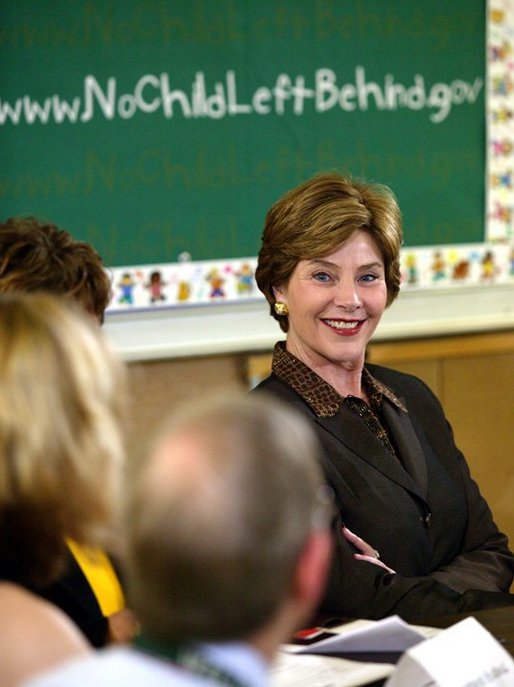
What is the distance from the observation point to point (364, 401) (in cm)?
246

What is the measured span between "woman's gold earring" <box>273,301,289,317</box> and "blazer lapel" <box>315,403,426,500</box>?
0.89ft

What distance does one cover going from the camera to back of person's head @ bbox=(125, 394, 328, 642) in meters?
0.83

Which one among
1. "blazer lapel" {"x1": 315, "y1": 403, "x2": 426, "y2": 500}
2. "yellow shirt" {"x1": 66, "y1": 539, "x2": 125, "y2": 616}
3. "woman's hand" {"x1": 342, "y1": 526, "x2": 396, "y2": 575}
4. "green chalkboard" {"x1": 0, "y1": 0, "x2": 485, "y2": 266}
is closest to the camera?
"yellow shirt" {"x1": 66, "y1": 539, "x2": 125, "y2": 616}

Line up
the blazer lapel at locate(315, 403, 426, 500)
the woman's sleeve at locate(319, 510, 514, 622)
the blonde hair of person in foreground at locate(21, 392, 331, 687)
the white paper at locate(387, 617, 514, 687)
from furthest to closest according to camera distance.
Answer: the blazer lapel at locate(315, 403, 426, 500), the woman's sleeve at locate(319, 510, 514, 622), the white paper at locate(387, 617, 514, 687), the blonde hair of person in foreground at locate(21, 392, 331, 687)

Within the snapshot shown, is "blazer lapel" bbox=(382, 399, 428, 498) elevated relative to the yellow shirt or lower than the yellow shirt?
elevated

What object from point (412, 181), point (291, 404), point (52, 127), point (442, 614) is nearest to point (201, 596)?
point (442, 614)

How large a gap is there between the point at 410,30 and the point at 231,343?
1309 millimetres

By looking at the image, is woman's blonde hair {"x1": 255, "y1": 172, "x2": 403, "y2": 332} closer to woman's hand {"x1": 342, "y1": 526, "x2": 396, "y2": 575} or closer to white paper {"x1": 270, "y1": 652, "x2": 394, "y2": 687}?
woman's hand {"x1": 342, "y1": 526, "x2": 396, "y2": 575}

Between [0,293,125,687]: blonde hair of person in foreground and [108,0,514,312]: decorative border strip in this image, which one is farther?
[108,0,514,312]: decorative border strip

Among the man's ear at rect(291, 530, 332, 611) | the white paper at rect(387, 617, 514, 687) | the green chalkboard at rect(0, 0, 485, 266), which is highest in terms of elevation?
the green chalkboard at rect(0, 0, 485, 266)

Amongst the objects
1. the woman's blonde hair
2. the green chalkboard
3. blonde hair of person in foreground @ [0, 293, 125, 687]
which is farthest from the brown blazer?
the green chalkboard

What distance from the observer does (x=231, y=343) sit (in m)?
3.77

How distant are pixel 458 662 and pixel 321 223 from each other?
1.14 meters

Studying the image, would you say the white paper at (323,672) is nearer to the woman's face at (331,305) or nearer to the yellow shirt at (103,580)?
the yellow shirt at (103,580)
